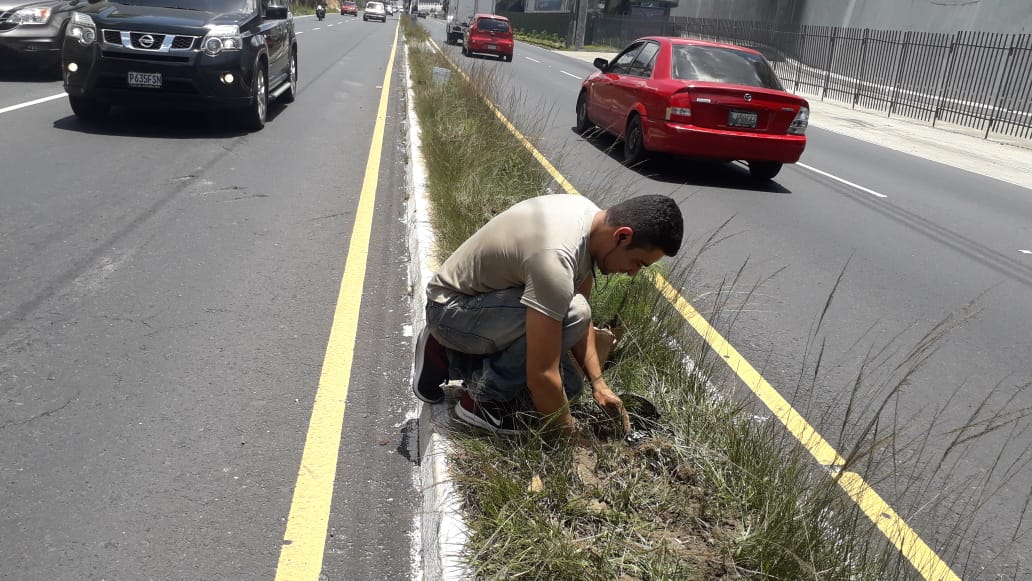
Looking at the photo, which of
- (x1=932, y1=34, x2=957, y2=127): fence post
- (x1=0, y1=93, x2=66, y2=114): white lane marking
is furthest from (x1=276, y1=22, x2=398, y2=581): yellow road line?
(x1=932, y1=34, x2=957, y2=127): fence post

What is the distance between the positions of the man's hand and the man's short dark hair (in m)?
0.58

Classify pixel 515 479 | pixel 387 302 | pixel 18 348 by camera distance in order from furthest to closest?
pixel 387 302 < pixel 18 348 < pixel 515 479

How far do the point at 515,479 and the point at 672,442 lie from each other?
0.65 m

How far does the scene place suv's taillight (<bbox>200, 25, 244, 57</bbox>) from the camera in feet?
31.6

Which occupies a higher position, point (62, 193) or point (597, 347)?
point (597, 347)

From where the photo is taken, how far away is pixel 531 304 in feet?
9.32

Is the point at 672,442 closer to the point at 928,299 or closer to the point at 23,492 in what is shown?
the point at 23,492

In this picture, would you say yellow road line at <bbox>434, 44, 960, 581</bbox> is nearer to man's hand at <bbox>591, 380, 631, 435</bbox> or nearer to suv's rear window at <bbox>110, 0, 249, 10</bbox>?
man's hand at <bbox>591, 380, 631, 435</bbox>

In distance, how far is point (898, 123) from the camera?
2062 cm

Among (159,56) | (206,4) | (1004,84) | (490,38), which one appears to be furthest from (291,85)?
(490,38)

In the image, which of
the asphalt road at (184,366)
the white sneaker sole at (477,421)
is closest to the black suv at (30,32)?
the asphalt road at (184,366)

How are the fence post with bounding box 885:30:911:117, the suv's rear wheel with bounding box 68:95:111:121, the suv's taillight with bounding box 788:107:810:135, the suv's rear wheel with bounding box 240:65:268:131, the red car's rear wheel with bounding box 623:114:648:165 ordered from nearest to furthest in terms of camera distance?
the suv's taillight with bounding box 788:107:810:135, the suv's rear wheel with bounding box 68:95:111:121, the red car's rear wheel with bounding box 623:114:648:165, the suv's rear wheel with bounding box 240:65:268:131, the fence post with bounding box 885:30:911:117

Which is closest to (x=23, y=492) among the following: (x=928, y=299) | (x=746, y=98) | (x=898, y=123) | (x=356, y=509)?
(x=356, y=509)

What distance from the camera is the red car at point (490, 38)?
33438 millimetres
